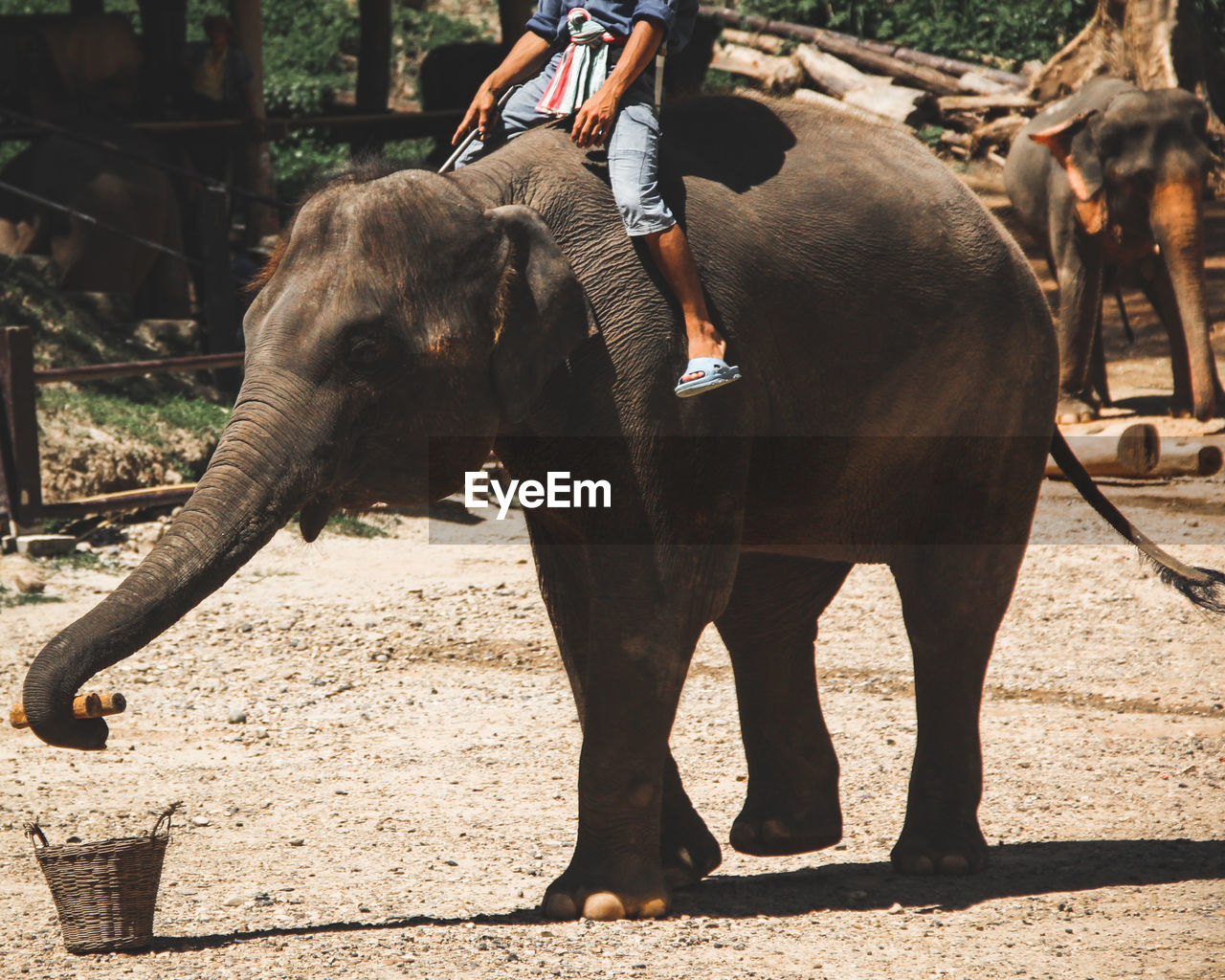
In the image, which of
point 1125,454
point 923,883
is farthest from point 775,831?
point 1125,454

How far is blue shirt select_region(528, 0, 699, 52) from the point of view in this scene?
15.6ft

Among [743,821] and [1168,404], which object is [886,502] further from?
[1168,404]

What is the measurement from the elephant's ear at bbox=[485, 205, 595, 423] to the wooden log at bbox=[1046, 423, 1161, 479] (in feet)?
22.6

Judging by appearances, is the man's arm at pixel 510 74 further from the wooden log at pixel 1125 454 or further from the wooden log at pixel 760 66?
the wooden log at pixel 760 66

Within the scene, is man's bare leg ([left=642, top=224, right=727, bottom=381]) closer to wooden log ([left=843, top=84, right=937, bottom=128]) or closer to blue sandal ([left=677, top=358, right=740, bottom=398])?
blue sandal ([left=677, top=358, right=740, bottom=398])

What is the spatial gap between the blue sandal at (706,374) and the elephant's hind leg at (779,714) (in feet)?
4.30

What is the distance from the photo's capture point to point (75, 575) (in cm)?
948

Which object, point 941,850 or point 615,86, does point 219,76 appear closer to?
point 615,86

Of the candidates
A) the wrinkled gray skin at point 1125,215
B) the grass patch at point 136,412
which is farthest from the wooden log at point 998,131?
the grass patch at point 136,412

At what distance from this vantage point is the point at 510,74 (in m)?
5.08

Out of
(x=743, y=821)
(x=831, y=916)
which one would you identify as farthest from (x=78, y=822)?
(x=831, y=916)

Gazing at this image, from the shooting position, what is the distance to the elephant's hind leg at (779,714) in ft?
18.1

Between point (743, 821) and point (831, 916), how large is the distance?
0.79 m

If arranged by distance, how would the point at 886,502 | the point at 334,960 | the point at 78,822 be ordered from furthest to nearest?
the point at 78,822 < the point at 886,502 < the point at 334,960
